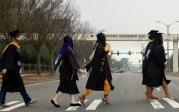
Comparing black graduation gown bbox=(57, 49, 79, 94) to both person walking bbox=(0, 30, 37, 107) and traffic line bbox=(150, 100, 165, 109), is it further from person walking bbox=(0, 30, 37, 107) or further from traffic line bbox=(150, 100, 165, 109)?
traffic line bbox=(150, 100, 165, 109)

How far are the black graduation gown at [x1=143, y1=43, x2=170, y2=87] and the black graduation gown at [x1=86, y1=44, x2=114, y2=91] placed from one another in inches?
49.1

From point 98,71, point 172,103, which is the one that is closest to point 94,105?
point 98,71

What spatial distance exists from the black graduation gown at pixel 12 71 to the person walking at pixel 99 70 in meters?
1.76

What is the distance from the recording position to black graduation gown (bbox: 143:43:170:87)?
15828mm

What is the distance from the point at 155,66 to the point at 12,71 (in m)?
→ 3.94

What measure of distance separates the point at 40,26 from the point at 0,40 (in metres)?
4.58

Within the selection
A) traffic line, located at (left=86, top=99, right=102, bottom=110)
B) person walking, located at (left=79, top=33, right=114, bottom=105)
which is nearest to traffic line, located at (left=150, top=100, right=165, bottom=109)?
person walking, located at (left=79, top=33, right=114, bottom=105)

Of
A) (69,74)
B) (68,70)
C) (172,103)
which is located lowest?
(172,103)

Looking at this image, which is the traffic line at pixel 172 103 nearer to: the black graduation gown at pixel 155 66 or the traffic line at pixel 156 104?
the traffic line at pixel 156 104

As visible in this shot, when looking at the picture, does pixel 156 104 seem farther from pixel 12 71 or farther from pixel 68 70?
pixel 12 71

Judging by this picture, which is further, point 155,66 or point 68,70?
point 155,66

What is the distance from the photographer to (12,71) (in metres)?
15.1

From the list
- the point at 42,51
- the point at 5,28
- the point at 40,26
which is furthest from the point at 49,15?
the point at 42,51

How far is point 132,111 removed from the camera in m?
13.3
